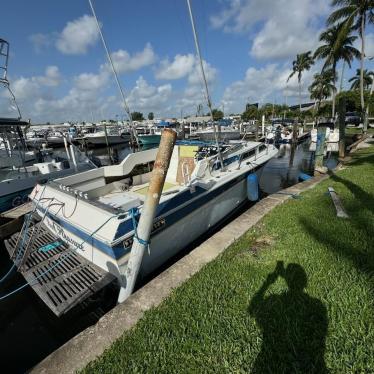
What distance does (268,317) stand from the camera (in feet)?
8.25

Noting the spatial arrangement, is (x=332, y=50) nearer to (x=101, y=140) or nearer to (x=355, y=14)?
(x=355, y=14)

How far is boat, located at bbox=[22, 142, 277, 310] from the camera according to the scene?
3674mm

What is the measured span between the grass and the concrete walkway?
0.43 ft

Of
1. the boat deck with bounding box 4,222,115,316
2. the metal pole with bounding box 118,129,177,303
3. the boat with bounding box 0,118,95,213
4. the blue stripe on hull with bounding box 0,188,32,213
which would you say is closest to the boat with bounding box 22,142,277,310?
the boat deck with bounding box 4,222,115,316

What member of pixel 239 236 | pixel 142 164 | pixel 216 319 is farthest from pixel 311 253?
pixel 142 164

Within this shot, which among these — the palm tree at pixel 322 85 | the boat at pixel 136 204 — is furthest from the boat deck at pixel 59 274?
the palm tree at pixel 322 85

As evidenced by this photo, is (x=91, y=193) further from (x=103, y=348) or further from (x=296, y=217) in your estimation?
(x=296, y=217)

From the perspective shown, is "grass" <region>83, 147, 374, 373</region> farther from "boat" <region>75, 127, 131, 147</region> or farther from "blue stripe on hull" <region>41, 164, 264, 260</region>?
"boat" <region>75, 127, 131, 147</region>

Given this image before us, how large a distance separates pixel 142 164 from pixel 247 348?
5.27 meters

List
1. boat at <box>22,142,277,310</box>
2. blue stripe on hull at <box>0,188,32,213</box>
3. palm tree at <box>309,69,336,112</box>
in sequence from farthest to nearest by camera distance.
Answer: palm tree at <box>309,69,336,112</box>, blue stripe on hull at <box>0,188,32,213</box>, boat at <box>22,142,277,310</box>

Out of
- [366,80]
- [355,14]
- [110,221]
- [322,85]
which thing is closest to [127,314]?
[110,221]

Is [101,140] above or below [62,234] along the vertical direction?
below

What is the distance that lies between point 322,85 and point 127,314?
155 ft

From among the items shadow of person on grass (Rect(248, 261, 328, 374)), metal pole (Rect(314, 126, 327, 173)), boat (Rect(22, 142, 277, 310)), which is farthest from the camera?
metal pole (Rect(314, 126, 327, 173))
